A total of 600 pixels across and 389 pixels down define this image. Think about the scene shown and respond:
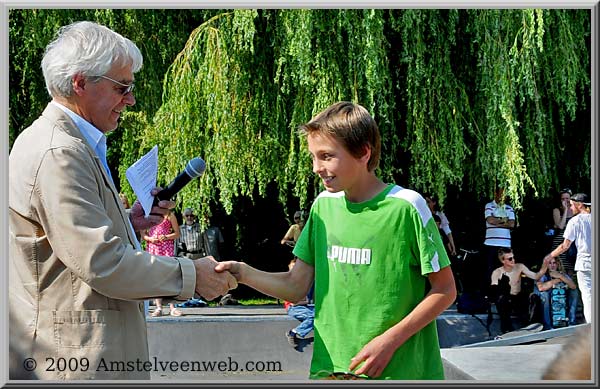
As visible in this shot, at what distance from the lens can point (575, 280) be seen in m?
11.9

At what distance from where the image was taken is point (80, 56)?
9.40 feet

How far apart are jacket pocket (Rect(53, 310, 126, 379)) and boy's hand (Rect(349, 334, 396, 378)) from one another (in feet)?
2.68

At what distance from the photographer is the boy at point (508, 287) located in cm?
1165

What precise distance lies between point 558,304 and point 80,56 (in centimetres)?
985

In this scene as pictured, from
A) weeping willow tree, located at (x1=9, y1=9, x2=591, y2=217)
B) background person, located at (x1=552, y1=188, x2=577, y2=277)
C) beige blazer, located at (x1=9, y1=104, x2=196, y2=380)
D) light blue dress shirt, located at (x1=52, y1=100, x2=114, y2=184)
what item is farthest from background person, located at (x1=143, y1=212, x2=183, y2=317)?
beige blazer, located at (x1=9, y1=104, x2=196, y2=380)

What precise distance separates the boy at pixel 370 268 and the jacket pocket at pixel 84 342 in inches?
28.7

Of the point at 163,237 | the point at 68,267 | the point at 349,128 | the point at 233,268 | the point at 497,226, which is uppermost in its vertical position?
the point at 349,128

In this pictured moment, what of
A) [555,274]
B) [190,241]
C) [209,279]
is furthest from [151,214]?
[190,241]

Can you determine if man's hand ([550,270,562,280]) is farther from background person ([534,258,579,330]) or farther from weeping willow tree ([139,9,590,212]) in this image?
weeping willow tree ([139,9,590,212])

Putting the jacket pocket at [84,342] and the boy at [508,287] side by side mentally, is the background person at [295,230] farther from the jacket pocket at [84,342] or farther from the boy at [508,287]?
the jacket pocket at [84,342]

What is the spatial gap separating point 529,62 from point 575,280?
310 cm

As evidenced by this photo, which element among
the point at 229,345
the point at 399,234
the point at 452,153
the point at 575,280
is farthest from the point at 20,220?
the point at 575,280

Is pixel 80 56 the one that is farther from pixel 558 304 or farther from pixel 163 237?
pixel 558 304

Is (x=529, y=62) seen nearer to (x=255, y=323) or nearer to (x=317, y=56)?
(x=317, y=56)
